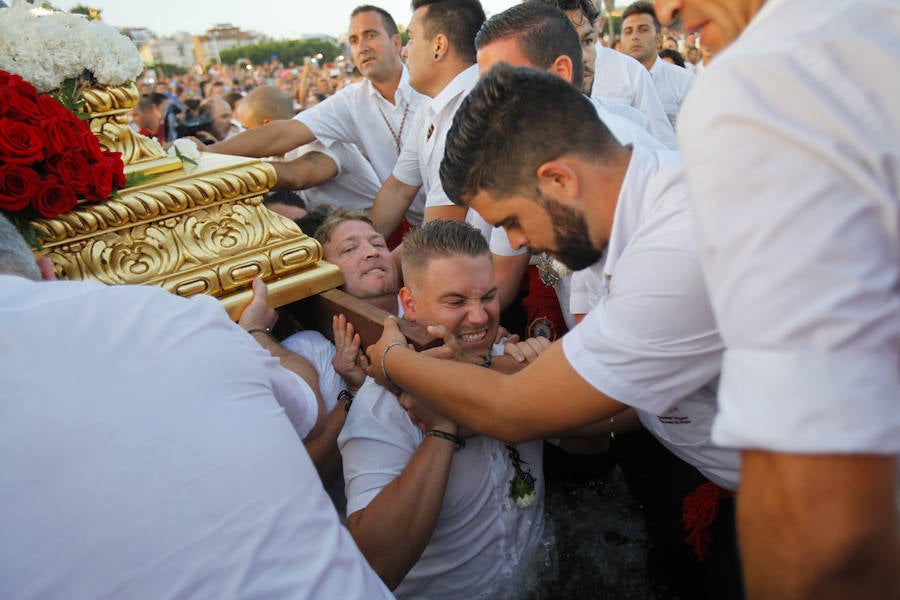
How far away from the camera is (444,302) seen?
190 cm

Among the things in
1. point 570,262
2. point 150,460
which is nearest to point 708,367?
point 570,262

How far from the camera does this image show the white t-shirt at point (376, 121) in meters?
3.85

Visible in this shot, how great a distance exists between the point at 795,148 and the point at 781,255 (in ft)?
0.37

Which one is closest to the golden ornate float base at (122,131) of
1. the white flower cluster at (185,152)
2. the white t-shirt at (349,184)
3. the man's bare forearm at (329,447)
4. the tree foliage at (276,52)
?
the white flower cluster at (185,152)

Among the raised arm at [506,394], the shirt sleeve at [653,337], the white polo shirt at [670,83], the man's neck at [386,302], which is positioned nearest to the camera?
the shirt sleeve at [653,337]

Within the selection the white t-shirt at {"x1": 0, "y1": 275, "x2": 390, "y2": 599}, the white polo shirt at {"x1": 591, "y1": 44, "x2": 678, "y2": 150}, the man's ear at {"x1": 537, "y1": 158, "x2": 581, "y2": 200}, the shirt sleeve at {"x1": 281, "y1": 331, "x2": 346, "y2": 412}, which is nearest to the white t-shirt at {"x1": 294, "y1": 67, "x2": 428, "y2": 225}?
the white polo shirt at {"x1": 591, "y1": 44, "x2": 678, "y2": 150}

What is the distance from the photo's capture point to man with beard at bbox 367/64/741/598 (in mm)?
1238

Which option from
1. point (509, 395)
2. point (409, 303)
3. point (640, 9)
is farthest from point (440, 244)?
point (640, 9)

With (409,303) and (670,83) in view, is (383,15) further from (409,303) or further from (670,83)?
(409,303)

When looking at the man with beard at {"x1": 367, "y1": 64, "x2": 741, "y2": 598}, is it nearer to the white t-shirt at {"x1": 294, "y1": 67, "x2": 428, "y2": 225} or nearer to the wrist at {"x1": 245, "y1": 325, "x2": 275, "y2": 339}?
the wrist at {"x1": 245, "y1": 325, "x2": 275, "y2": 339}

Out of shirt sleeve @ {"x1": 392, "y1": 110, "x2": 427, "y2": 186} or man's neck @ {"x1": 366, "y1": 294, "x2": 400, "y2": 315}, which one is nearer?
man's neck @ {"x1": 366, "y1": 294, "x2": 400, "y2": 315}

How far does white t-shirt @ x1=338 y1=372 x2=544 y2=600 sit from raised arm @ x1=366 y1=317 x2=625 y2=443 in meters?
0.12

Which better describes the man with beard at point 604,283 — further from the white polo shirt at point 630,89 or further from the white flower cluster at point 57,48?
the white polo shirt at point 630,89

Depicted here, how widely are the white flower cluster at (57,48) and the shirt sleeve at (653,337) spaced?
179 cm
